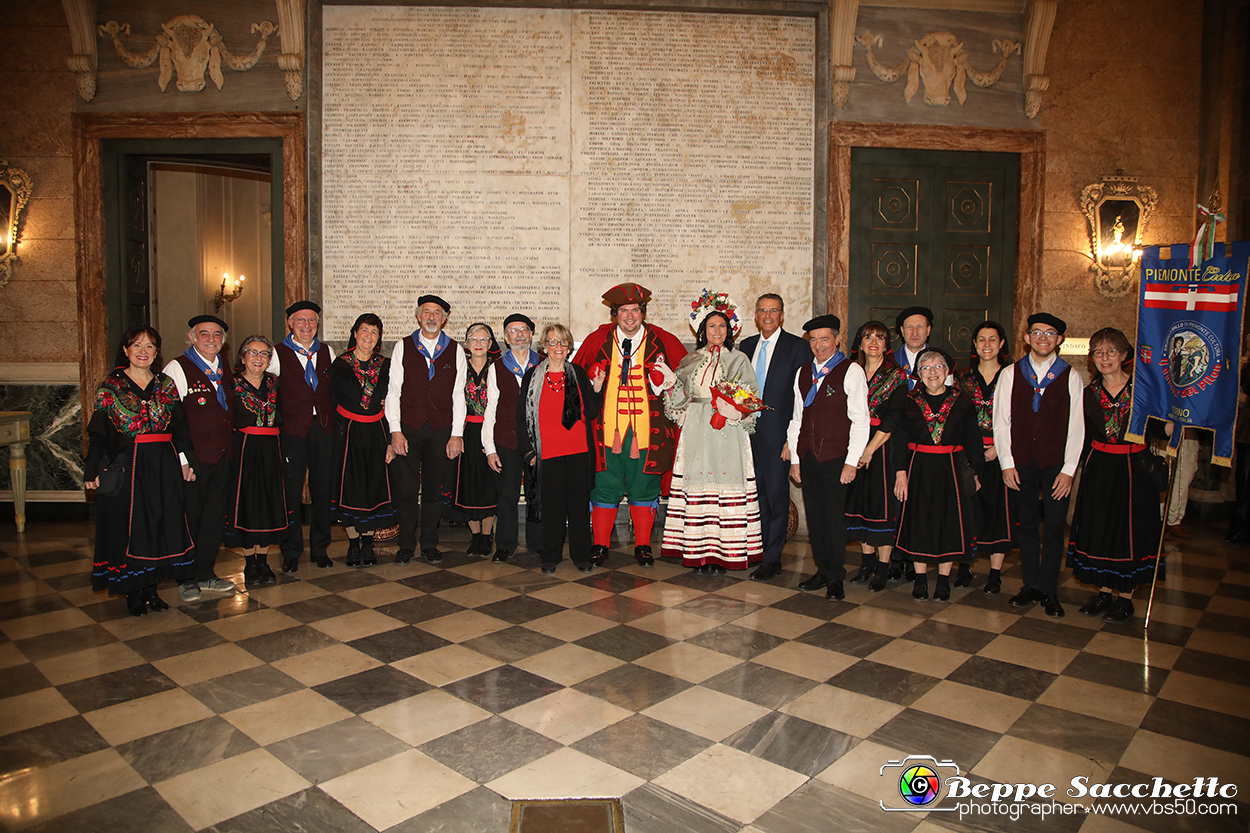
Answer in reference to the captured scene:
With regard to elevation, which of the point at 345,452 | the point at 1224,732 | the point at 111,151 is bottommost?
the point at 1224,732

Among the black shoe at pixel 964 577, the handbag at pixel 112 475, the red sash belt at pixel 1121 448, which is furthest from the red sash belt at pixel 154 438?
the red sash belt at pixel 1121 448

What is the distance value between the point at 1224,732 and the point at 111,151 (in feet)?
27.2

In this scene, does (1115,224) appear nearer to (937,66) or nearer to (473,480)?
(937,66)

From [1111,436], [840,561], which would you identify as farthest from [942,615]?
[1111,436]

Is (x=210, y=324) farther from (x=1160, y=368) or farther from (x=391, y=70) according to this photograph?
(x=1160, y=368)

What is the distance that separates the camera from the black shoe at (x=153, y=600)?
4223 mm

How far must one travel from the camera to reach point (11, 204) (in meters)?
6.43

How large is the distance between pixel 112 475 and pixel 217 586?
0.92 meters

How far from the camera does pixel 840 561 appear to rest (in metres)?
4.59

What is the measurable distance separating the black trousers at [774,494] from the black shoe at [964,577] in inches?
43.3

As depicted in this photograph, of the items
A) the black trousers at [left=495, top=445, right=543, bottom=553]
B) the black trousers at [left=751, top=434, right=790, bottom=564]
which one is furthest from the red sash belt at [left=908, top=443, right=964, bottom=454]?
the black trousers at [left=495, top=445, right=543, bottom=553]

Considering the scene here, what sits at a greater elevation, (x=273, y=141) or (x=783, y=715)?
(x=273, y=141)

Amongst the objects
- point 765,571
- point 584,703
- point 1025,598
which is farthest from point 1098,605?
point 584,703

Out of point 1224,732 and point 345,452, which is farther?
point 345,452
